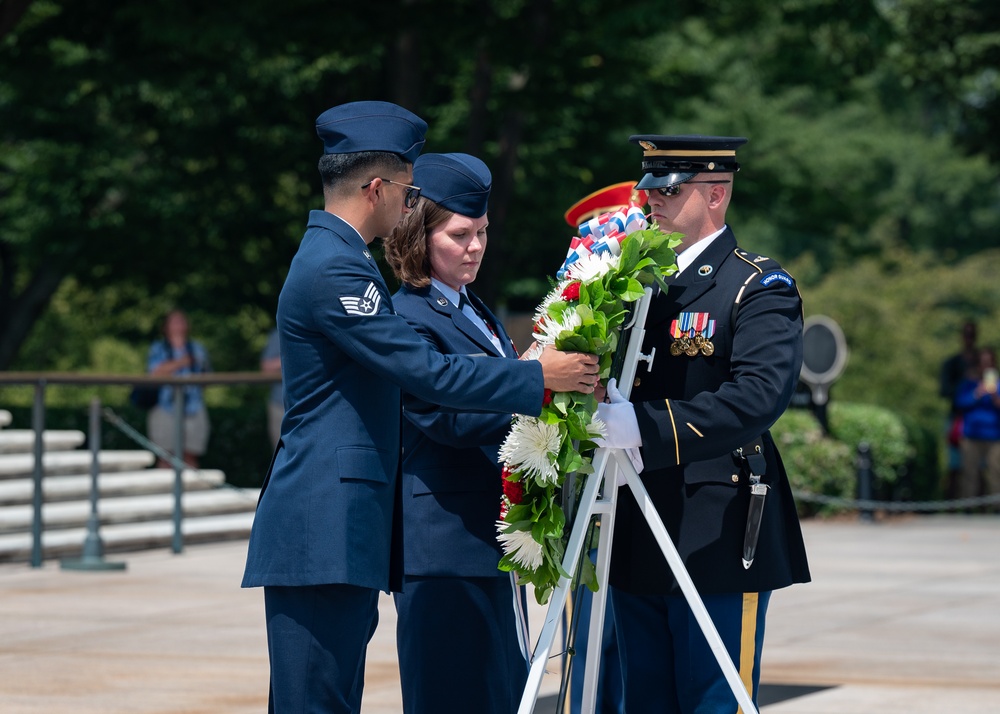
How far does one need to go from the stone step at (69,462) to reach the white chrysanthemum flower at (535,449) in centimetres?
805

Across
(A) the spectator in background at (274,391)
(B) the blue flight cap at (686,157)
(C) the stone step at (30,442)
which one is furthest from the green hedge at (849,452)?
(B) the blue flight cap at (686,157)

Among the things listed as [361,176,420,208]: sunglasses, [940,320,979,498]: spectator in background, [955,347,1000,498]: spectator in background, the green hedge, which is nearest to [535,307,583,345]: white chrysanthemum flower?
[361,176,420,208]: sunglasses

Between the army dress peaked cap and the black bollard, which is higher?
the army dress peaked cap

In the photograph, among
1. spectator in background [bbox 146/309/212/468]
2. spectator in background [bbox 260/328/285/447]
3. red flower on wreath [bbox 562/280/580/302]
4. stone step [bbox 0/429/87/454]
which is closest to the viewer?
red flower on wreath [bbox 562/280/580/302]

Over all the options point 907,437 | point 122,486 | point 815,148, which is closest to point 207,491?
point 122,486

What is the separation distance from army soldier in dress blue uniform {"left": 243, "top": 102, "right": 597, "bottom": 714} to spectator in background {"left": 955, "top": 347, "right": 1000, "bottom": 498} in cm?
1414

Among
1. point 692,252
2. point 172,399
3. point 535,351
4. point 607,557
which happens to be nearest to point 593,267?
point 535,351

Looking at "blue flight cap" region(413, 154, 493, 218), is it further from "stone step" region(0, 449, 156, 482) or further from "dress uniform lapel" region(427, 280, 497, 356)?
"stone step" region(0, 449, 156, 482)

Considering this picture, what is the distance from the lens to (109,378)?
11477mm

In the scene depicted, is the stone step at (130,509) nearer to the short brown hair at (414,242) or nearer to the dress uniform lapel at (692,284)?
the short brown hair at (414,242)

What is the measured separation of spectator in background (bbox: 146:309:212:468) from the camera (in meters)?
13.2

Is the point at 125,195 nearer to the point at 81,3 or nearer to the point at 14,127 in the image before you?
the point at 14,127

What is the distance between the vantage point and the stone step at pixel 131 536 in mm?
11398

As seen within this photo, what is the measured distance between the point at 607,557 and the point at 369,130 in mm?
1230
